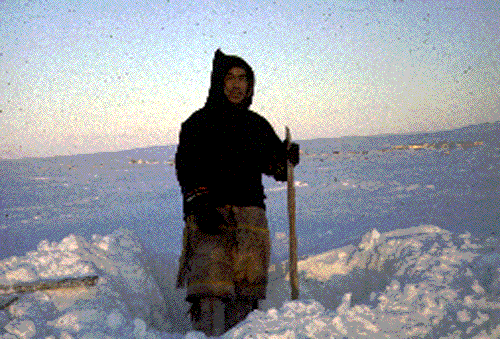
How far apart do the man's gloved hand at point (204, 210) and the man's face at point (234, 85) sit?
0.92 metres

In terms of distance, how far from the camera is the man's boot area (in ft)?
11.3

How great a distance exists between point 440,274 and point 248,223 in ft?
5.33

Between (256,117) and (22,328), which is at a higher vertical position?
(256,117)

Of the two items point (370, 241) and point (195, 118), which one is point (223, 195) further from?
point (370, 241)

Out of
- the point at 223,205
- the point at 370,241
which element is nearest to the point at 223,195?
the point at 223,205

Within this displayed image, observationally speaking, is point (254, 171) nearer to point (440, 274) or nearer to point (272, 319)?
point (272, 319)

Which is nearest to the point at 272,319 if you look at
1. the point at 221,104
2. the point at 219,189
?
the point at 219,189

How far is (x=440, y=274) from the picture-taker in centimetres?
326

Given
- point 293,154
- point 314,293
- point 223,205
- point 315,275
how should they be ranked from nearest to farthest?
point 223,205, point 293,154, point 314,293, point 315,275

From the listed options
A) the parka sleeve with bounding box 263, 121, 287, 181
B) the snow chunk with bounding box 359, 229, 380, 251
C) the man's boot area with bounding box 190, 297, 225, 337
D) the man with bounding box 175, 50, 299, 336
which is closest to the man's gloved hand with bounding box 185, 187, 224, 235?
the man with bounding box 175, 50, 299, 336

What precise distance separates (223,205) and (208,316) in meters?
0.95

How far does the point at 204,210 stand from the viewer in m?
3.35

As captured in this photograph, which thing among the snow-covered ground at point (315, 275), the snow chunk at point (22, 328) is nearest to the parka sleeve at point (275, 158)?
the snow-covered ground at point (315, 275)

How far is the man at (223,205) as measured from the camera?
3.44 m
